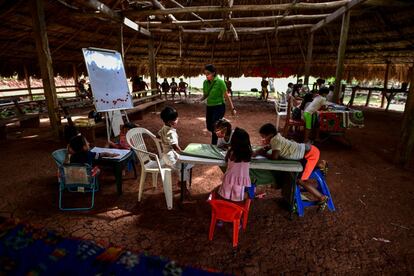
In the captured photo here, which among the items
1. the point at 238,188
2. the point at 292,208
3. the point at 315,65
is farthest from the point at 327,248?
the point at 315,65

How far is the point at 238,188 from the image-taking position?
2.49 metres

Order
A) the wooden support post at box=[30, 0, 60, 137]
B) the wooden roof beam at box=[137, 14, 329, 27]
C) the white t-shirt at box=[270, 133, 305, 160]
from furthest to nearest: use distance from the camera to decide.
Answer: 1. the wooden roof beam at box=[137, 14, 329, 27]
2. the wooden support post at box=[30, 0, 60, 137]
3. the white t-shirt at box=[270, 133, 305, 160]

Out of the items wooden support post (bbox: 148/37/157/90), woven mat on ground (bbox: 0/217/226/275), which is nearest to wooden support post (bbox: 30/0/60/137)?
woven mat on ground (bbox: 0/217/226/275)

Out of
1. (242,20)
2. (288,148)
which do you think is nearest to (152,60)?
(242,20)

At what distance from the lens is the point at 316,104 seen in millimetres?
5605

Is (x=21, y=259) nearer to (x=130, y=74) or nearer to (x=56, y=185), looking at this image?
(x=56, y=185)

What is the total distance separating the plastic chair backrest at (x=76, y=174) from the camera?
294 cm

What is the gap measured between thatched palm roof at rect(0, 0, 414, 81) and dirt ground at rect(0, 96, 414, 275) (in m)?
4.87

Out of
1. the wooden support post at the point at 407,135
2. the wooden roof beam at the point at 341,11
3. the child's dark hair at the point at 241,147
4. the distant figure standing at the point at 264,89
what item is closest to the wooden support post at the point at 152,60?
the wooden roof beam at the point at 341,11

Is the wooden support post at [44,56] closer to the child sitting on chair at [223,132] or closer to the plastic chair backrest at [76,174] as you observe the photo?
the plastic chair backrest at [76,174]

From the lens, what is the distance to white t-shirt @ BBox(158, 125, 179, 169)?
3.14 m

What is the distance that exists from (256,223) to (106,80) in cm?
431

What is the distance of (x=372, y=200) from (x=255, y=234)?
6.74ft

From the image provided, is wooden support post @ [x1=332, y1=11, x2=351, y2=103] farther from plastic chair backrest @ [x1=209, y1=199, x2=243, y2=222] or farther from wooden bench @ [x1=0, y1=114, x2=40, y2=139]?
wooden bench @ [x1=0, y1=114, x2=40, y2=139]
